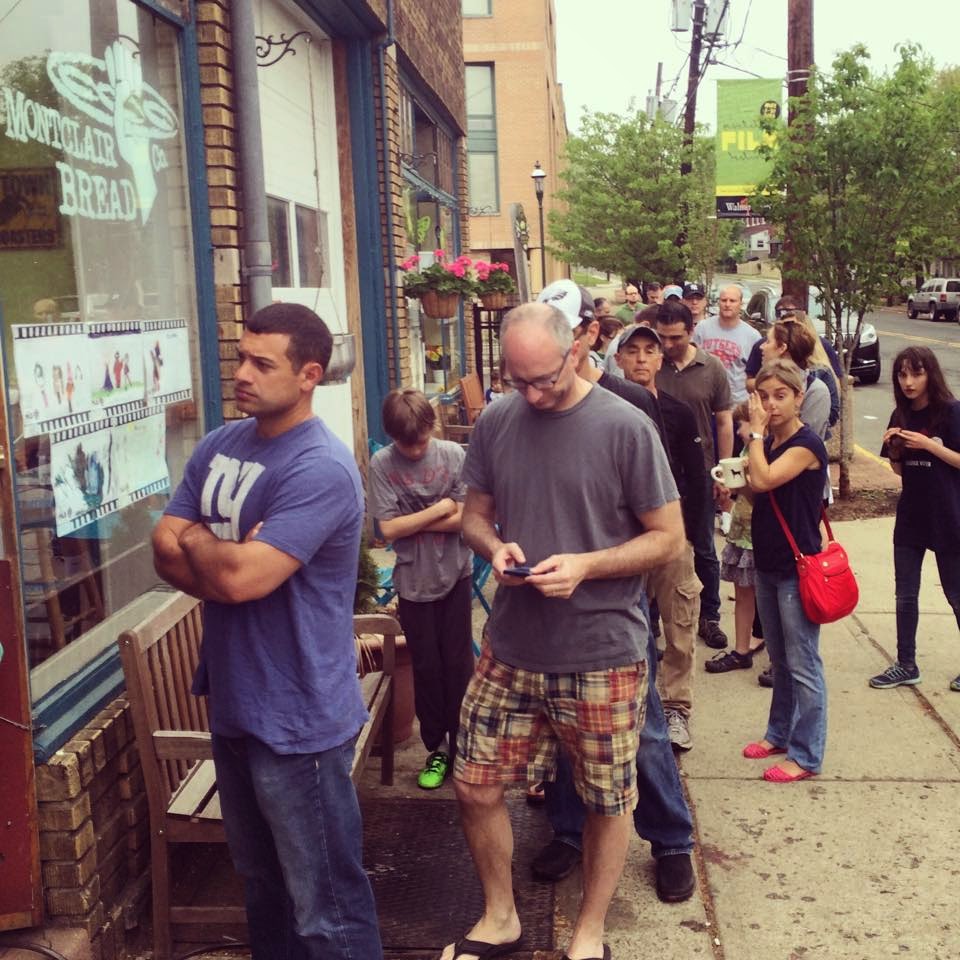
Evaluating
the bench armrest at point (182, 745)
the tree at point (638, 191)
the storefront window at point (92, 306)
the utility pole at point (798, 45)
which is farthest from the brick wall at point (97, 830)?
the tree at point (638, 191)

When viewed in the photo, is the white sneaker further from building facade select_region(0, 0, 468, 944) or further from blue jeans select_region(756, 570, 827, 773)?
building facade select_region(0, 0, 468, 944)

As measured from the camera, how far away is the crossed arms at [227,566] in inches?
103

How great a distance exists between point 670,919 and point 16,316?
2.80 meters

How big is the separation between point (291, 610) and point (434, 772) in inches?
85.9

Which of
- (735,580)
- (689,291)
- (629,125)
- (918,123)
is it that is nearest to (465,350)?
(689,291)

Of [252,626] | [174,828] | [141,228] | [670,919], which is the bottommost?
[670,919]

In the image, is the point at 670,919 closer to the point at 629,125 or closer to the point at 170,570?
the point at 170,570

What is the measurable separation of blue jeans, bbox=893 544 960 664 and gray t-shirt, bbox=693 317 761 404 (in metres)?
3.35

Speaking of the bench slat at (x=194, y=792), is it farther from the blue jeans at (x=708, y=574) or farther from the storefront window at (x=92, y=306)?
the blue jeans at (x=708, y=574)

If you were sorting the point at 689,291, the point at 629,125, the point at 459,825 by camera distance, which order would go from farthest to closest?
the point at 629,125 < the point at 689,291 < the point at 459,825

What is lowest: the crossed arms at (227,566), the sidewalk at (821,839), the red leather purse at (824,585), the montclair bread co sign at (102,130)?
the sidewalk at (821,839)

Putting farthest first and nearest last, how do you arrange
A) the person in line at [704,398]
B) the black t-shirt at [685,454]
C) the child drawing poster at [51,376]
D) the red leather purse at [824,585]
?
the person in line at [704,398] → the black t-shirt at [685,454] → the red leather purse at [824,585] → the child drawing poster at [51,376]

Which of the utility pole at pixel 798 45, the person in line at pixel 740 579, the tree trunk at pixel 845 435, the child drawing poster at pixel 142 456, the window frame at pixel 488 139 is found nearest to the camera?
the child drawing poster at pixel 142 456

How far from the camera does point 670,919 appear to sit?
3699 millimetres
